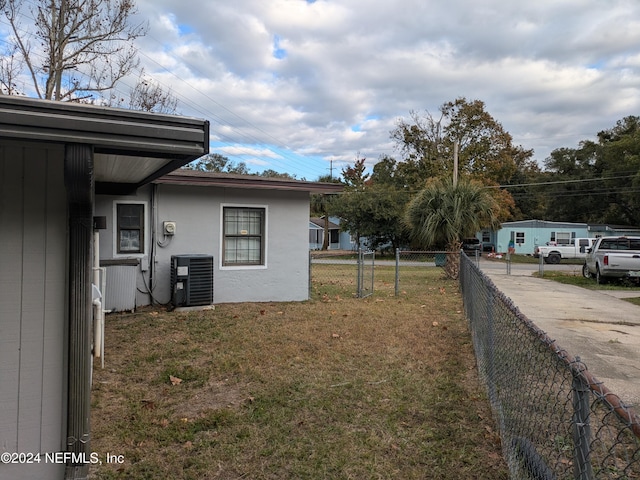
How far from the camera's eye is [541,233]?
33781 mm

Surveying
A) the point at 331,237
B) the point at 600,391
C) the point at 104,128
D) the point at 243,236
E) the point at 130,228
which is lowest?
the point at 600,391

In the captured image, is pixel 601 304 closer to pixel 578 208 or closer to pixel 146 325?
pixel 146 325

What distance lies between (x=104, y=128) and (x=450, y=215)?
13.6 metres

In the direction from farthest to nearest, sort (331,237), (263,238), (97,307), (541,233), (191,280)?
1. (331,237)
2. (541,233)
3. (263,238)
4. (191,280)
5. (97,307)

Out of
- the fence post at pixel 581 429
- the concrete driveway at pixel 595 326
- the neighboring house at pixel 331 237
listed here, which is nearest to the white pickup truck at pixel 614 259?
the concrete driveway at pixel 595 326

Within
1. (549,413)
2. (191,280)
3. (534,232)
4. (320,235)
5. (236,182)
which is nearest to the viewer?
(549,413)

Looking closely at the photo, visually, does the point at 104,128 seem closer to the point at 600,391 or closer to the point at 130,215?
the point at 600,391

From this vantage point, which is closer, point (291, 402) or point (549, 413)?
point (549, 413)

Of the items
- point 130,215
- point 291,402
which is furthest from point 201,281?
point 291,402

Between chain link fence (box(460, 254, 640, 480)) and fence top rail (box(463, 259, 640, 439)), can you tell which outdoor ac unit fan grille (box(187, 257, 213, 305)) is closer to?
chain link fence (box(460, 254, 640, 480))

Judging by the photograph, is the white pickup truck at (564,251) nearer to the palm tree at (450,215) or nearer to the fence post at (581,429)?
the palm tree at (450,215)

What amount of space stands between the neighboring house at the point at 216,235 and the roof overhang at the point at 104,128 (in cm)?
577

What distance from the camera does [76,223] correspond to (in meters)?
2.85

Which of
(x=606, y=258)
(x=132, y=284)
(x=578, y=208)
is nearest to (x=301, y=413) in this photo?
(x=132, y=284)
